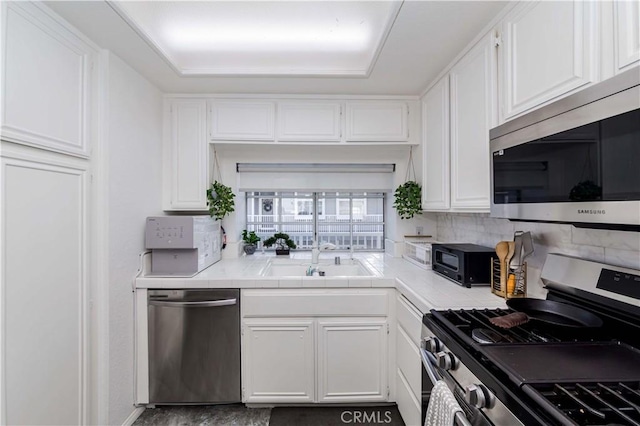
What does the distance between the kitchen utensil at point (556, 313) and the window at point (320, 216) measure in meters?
1.82

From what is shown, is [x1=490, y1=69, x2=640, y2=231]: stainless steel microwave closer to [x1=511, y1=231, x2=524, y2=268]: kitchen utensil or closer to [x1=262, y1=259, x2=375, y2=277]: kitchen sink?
[x1=511, y1=231, x2=524, y2=268]: kitchen utensil

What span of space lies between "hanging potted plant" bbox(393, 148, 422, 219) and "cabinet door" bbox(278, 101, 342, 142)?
2.58ft

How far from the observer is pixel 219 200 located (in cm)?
246

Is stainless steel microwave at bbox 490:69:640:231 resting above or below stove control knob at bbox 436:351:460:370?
above

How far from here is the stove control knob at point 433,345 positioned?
111 cm

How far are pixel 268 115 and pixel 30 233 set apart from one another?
1.67 meters

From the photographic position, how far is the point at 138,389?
6.38ft

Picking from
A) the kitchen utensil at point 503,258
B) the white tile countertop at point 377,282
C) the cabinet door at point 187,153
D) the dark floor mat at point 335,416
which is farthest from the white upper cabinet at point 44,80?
the kitchen utensil at point 503,258

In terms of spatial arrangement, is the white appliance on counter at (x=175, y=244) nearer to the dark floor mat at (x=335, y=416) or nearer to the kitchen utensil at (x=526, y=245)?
the dark floor mat at (x=335, y=416)

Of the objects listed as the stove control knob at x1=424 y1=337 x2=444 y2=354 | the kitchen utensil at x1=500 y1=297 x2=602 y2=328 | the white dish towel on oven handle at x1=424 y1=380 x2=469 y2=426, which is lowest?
the white dish towel on oven handle at x1=424 y1=380 x2=469 y2=426

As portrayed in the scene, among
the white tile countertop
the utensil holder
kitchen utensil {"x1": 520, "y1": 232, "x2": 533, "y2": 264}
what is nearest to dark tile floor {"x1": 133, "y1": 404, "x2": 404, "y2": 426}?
the white tile countertop

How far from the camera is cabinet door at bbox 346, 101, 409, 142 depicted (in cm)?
243

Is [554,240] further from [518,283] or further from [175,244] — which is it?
[175,244]

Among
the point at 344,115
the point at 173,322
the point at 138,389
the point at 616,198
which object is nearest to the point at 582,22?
the point at 616,198
